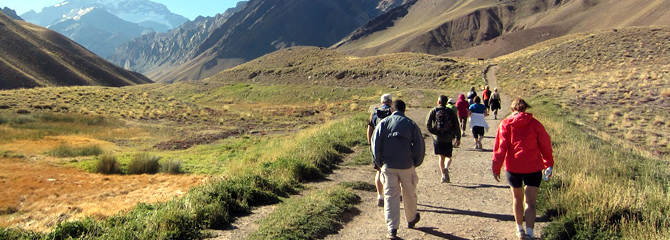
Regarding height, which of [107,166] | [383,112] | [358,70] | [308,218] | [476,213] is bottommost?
[107,166]

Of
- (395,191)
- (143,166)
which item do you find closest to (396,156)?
(395,191)

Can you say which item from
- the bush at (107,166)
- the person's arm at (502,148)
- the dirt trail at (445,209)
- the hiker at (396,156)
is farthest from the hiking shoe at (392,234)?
the bush at (107,166)

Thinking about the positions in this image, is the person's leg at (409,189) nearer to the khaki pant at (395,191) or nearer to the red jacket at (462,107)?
the khaki pant at (395,191)

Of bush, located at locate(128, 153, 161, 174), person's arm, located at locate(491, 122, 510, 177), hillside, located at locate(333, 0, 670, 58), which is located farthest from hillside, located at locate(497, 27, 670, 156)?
hillside, located at locate(333, 0, 670, 58)

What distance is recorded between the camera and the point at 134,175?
16.6m

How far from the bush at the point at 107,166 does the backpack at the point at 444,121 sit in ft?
45.0

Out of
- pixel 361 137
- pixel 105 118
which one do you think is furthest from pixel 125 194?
pixel 105 118

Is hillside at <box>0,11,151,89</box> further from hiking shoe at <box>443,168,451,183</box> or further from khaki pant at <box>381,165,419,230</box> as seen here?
khaki pant at <box>381,165,419,230</box>

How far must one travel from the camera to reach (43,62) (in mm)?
97875

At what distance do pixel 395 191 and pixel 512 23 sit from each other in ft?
578

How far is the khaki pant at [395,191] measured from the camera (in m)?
5.82

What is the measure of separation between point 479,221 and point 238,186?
4181 mm

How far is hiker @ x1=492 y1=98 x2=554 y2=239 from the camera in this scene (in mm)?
5555

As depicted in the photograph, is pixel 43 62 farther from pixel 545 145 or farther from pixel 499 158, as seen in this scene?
pixel 545 145
